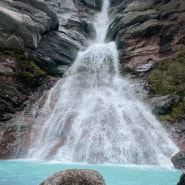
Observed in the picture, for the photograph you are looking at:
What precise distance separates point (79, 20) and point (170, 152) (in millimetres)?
25767

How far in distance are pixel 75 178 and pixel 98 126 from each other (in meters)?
14.3

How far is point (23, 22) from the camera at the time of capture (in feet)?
100

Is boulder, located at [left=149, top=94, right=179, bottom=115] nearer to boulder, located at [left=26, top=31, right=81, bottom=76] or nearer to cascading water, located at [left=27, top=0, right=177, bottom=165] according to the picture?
cascading water, located at [left=27, top=0, right=177, bottom=165]

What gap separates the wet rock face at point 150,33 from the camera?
1232 inches

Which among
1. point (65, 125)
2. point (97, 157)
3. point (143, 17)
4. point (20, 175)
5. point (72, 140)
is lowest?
point (20, 175)

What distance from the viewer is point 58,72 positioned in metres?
31.9

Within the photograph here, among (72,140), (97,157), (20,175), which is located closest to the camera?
(20,175)

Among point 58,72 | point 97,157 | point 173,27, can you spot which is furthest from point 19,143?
point 173,27

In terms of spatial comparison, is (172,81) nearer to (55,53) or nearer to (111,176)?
Answer: (55,53)

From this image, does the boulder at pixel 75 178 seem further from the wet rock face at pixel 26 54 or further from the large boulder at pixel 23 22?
the large boulder at pixel 23 22

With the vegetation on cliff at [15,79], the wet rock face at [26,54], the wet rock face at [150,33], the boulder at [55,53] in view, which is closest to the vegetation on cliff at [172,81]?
the wet rock face at [150,33]

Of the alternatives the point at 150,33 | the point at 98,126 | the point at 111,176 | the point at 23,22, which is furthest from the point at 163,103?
the point at 23,22

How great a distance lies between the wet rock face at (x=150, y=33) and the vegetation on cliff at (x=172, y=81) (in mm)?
1268

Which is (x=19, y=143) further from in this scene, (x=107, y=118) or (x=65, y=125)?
(x=107, y=118)
